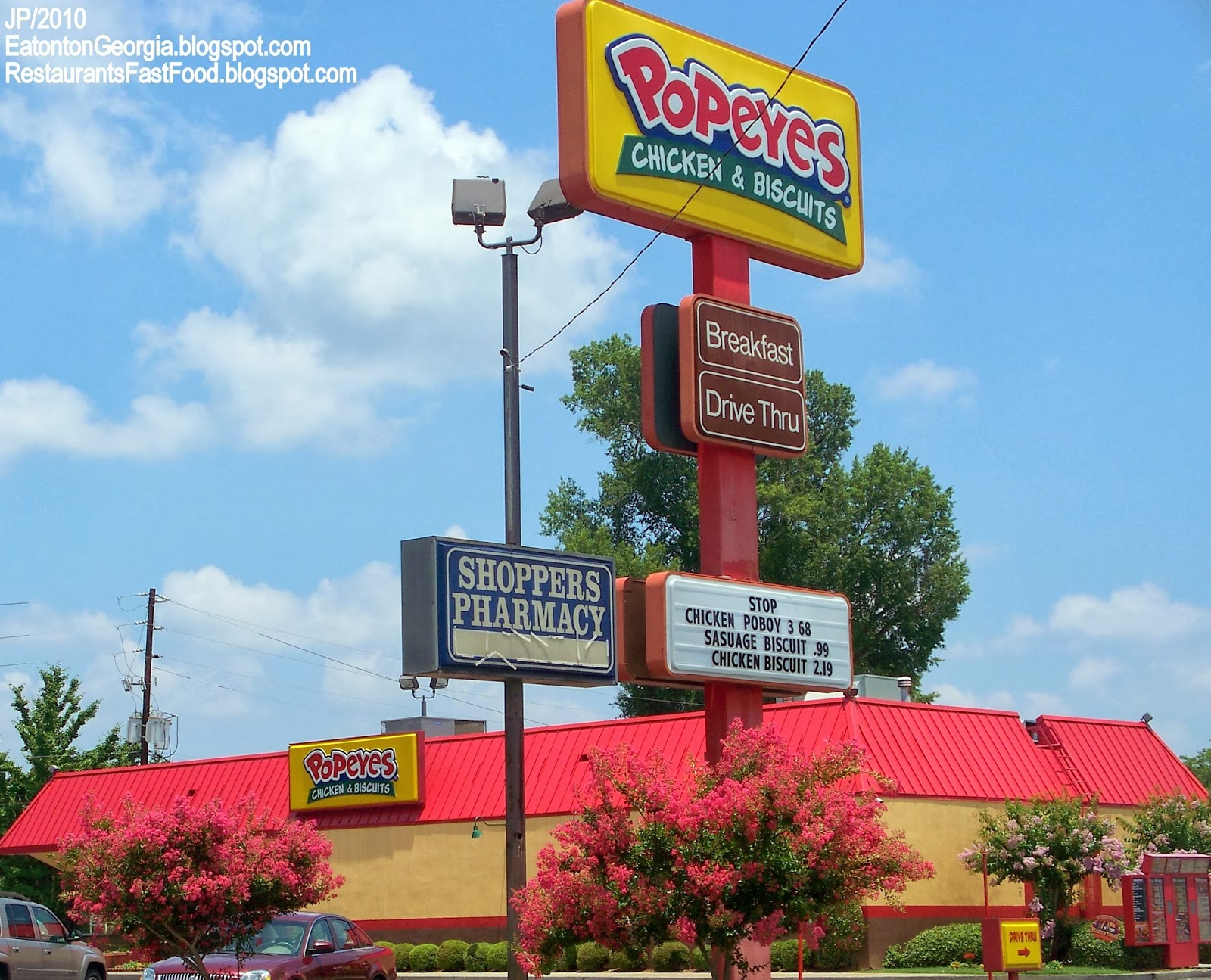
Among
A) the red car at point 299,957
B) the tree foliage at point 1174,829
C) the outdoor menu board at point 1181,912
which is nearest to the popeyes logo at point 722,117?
the red car at point 299,957

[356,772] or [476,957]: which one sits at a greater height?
[356,772]

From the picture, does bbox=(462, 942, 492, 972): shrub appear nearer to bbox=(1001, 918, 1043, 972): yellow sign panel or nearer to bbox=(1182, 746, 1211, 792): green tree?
bbox=(1001, 918, 1043, 972): yellow sign panel

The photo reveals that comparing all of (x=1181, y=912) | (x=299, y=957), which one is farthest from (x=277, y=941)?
(x=1181, y=912)

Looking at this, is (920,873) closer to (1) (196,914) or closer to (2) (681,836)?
(2) (681,836)

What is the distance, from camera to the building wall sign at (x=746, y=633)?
21172 millimetres

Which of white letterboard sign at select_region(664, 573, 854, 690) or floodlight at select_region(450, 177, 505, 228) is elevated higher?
floodlight at select_region(450, 177, 505, 228)

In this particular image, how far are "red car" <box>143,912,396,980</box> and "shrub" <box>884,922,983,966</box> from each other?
9.49m

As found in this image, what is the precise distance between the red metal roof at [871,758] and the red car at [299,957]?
316 inches

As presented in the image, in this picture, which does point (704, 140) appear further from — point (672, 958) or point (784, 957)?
point (672, 958)

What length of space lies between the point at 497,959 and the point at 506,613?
45.4 ft

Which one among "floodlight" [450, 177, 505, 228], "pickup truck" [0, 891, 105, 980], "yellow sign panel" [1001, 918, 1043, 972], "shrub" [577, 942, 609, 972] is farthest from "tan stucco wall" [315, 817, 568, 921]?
"floodlight" [450, 177, 505, 228]

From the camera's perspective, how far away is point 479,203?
67.1 ft

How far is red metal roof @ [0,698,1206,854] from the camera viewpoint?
97.8 feet

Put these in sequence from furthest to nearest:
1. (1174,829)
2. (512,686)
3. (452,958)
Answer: (452,958) → (1174,829) → (512,686)
